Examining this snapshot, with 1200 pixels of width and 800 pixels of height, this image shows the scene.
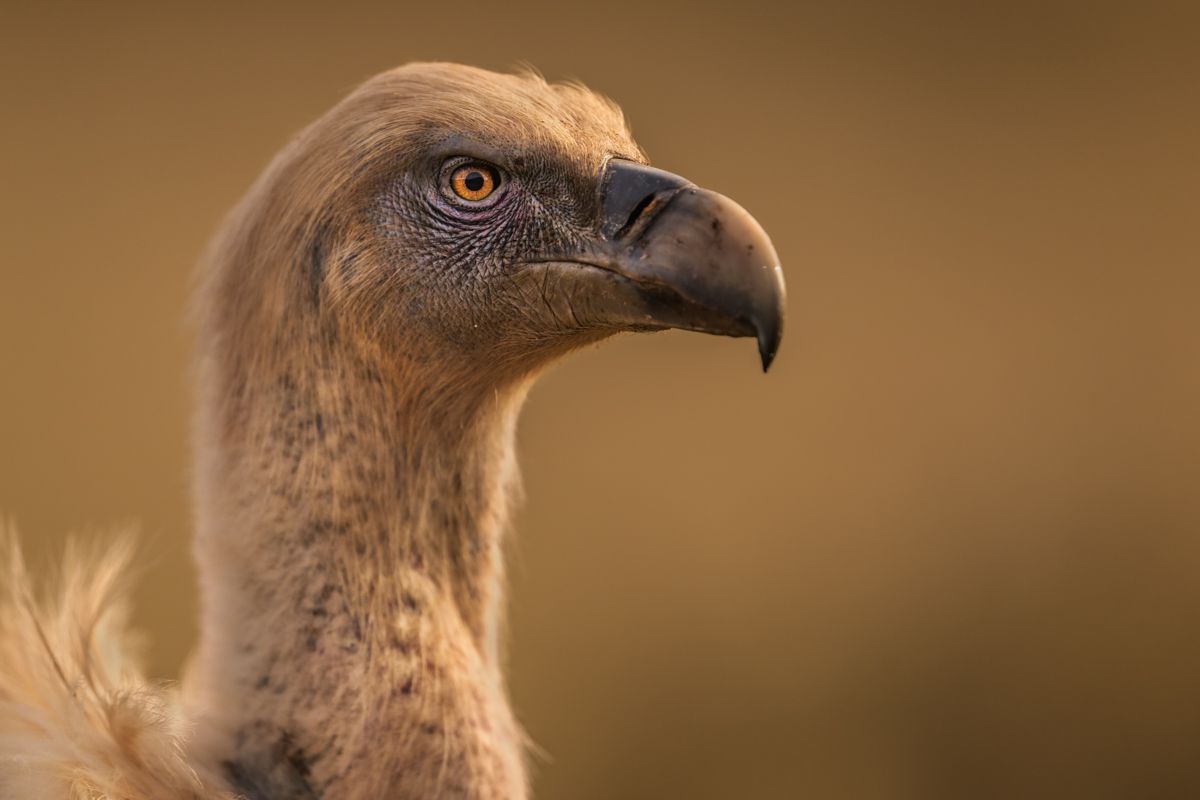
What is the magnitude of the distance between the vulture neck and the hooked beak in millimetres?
231

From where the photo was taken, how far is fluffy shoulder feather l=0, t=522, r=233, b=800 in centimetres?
112

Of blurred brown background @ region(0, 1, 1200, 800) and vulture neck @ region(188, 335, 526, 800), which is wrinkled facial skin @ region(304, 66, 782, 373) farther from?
blurred brown background @ region(0, 1, 1200, 800)

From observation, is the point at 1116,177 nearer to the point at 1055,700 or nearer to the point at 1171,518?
the point at 1171,518

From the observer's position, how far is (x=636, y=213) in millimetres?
1198

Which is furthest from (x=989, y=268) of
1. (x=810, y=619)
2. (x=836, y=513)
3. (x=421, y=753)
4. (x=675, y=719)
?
(x=421, y=753)

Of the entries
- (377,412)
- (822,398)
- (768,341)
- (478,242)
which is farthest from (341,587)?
(822,398)

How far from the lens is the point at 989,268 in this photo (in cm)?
393

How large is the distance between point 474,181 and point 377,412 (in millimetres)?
256

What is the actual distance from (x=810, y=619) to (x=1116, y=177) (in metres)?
1.77

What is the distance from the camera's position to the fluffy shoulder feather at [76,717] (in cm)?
112

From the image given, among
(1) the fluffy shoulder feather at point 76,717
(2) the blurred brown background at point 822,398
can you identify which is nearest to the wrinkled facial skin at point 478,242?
(1) the fluffy shoulder feather at point 76,717

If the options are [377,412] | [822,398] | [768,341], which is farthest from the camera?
[822,398]

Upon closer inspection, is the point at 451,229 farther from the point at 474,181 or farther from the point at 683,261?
the point at 683,261

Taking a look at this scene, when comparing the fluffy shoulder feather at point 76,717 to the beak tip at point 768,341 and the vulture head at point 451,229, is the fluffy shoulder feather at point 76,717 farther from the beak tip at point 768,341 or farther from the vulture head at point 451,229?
the beak tip at point 768,341
